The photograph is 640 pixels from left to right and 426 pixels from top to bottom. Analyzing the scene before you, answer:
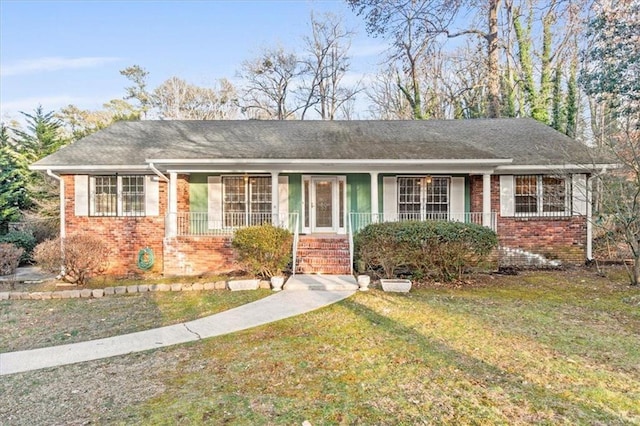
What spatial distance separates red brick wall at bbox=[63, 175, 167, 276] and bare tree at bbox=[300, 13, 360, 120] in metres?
18.9

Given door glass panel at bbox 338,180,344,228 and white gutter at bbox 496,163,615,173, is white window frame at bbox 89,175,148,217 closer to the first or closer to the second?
door glass panel at bbox 338,180,344,228

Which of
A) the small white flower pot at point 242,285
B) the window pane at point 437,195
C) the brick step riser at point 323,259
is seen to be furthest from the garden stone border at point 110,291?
the window pane at point 437,195

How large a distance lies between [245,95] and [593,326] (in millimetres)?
Answer: 27231

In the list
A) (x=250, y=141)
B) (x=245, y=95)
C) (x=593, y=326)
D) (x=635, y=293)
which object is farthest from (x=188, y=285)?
(x=245, y=95)

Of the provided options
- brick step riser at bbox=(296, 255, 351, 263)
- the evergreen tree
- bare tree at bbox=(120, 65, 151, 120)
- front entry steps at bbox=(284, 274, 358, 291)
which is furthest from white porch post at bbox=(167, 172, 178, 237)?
bare tree at bbox=(120, 65, 151, 120)

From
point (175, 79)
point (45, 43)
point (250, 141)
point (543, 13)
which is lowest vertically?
point (250, 141)

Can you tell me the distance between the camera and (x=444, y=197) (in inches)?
480

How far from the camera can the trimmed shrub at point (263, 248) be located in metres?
8.67

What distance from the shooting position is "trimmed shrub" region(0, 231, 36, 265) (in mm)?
12977

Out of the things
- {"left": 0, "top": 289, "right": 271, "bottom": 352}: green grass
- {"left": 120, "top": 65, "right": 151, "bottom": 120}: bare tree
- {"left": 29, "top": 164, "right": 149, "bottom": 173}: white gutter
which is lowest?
{"left": 0, "top": 289, "right": 271, "bottom": 352}: green grass

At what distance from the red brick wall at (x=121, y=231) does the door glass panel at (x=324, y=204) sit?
16.3 ft

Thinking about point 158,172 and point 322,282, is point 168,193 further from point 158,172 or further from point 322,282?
point 322,282

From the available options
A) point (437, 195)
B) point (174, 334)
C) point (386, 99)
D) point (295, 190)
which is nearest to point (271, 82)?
point (386, 99)

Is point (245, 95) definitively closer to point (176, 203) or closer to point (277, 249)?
point (176, 203)
